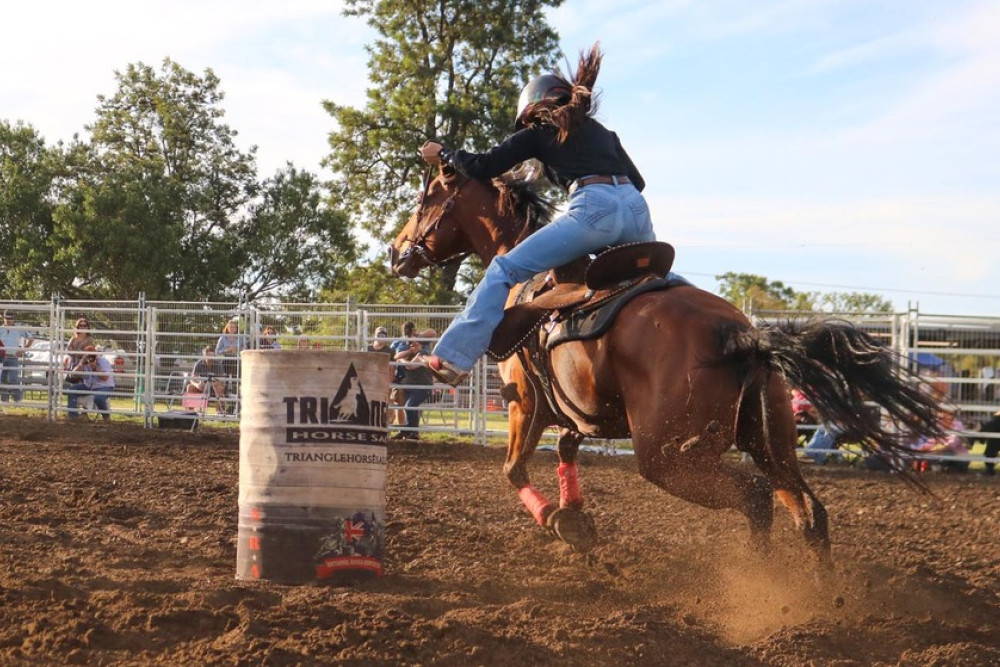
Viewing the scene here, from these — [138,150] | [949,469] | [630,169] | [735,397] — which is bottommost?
[949,469]

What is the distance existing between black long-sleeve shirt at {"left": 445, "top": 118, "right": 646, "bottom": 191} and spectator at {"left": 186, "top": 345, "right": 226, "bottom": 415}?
11.2 m

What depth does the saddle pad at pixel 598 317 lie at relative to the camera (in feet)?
15.7

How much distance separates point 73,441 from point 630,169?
385 inches

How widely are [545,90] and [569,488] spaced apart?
227 cm

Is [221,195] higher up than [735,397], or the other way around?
[221,195]

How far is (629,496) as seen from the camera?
29.5 feet

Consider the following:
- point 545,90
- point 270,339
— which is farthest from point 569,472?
point 270,339

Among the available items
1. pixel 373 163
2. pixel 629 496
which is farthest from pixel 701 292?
pixel 373 163

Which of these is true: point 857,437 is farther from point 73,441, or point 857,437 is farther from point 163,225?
point 163,225

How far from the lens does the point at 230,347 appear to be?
16188mm

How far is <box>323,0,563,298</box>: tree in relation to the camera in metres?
29.7

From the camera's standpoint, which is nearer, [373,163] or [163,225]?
[373,163]

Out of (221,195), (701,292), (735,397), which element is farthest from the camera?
(221,195)

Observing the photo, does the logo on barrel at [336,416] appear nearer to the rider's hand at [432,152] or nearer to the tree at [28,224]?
the rider's hand at [432,152]
